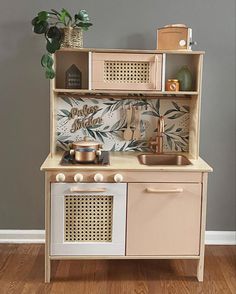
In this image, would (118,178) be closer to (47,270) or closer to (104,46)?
(47,270)

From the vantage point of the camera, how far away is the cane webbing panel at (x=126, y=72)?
3.01 m

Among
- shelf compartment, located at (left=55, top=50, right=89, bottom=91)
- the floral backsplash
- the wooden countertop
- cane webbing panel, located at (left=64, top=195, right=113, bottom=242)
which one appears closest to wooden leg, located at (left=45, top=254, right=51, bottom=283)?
cane webbing panel, located at (left=64, top=195, right=113, bottom=242)

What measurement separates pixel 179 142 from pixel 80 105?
31.7 inches

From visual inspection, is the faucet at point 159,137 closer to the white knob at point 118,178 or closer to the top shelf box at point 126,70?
the top shelf box at point 126,70

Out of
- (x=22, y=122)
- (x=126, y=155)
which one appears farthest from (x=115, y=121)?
(x=22, y=122)

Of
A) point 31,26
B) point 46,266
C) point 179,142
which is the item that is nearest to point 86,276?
point 46,266

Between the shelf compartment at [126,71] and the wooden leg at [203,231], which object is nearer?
the wooden leg at [203,231]

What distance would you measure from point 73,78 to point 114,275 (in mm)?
1387

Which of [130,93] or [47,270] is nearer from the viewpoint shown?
[47,270]

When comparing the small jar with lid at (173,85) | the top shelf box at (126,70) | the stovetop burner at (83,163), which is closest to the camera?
the stovetop burner at (83,163)

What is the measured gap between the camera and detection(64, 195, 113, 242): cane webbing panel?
2.81m

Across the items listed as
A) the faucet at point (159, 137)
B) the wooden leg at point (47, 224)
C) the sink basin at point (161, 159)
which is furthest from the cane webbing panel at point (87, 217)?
the faucet at point (159, 137)

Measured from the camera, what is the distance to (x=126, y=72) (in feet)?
9.93

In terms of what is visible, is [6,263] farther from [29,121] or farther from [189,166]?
[189,166]
